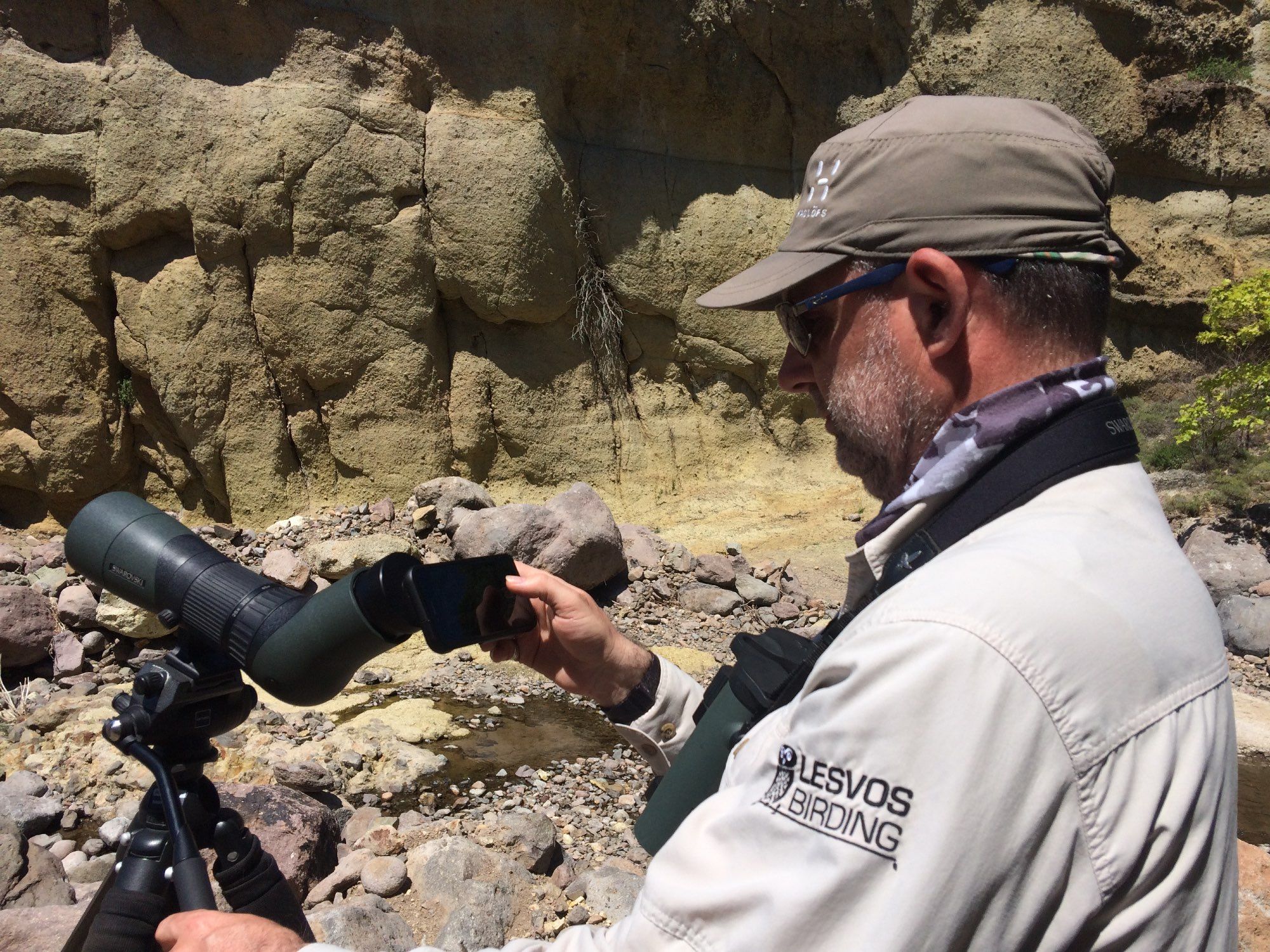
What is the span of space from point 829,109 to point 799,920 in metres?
9.01

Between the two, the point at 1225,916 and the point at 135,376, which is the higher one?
the point at 1225,916

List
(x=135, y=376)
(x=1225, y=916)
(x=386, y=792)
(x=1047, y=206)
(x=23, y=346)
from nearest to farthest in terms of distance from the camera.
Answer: (x=1225, y=916), (x=1047, y=206), (x=386, y=792), (x=23, y=346), (x=135, y=376)

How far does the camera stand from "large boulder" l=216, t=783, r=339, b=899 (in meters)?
2.93

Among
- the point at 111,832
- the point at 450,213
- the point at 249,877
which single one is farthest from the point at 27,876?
the point at 450,213

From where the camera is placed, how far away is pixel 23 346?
6.66m

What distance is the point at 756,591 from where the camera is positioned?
6562 millimetres

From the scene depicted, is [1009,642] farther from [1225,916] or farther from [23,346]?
[23,346]

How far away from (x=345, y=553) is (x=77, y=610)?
1408 mm

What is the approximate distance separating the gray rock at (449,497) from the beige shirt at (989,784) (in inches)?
235

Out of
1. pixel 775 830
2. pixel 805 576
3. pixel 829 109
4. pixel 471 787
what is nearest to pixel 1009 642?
pixel 775 830

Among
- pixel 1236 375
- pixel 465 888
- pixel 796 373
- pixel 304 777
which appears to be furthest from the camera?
pixel 1236 375

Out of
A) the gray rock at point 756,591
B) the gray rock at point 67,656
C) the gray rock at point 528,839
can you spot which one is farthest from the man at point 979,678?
the gray rock at point 756,591

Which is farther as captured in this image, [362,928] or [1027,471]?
[362,928]

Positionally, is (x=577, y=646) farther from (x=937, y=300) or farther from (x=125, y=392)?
(x=125, y=392)
